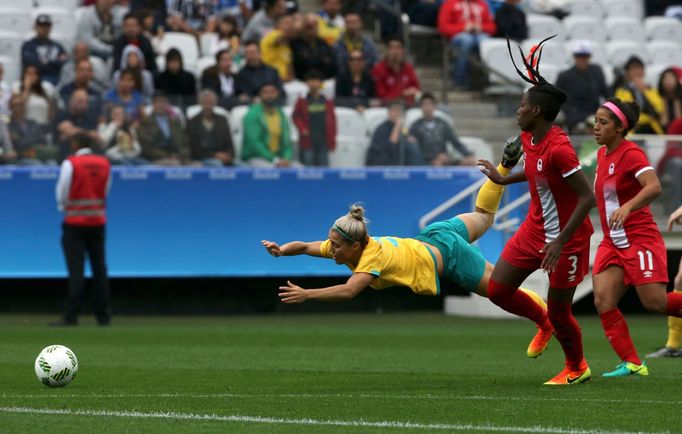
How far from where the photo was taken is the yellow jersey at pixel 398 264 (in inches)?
395

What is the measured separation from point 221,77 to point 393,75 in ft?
9.20

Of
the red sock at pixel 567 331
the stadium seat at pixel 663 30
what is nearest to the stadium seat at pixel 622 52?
the stadium seat at pixel 663 30

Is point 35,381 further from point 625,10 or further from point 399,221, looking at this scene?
point 625,10

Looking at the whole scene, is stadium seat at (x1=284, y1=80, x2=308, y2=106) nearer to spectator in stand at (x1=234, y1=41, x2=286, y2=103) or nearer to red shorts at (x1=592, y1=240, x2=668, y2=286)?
spectator in stand at (x1=234, y1=41, x2=286, y2=103)

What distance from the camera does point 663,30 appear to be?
2722 cm

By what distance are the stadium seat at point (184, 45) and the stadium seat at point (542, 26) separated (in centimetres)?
641

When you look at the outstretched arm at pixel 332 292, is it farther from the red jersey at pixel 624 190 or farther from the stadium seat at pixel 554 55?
the stadium seat at pixel 554 55

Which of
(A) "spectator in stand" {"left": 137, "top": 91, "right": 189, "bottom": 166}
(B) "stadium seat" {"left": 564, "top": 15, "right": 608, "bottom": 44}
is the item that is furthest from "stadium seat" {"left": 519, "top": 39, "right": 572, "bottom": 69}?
(A) "spectator in stand" {"left": 137, "top": 91, "right": 189, "bottom": 166}

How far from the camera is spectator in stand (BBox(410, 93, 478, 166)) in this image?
2027 centimetres

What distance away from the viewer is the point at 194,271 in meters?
19.8

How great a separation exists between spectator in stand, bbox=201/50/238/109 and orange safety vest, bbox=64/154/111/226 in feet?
11.2

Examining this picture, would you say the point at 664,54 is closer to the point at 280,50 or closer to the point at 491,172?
the point at 280,50

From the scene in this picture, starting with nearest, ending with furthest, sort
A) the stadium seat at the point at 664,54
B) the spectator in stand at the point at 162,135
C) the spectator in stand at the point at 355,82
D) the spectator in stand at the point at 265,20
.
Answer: the spectator in stand at the point at 162,135
the spectator in stand at the point at 355,82
the spectator in stand at the point at 265,20
the stadium seat at the point at 664,54

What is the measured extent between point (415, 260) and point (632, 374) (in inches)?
80.9
